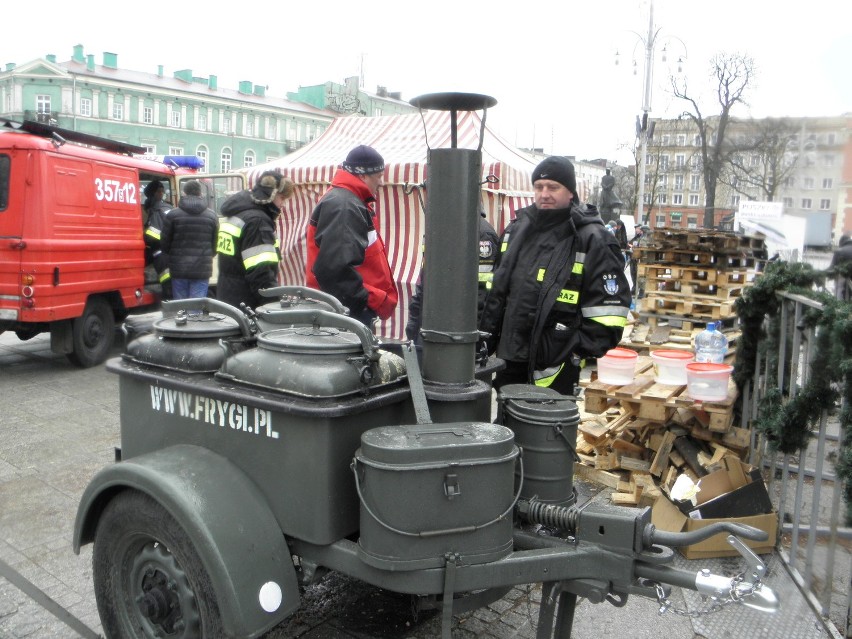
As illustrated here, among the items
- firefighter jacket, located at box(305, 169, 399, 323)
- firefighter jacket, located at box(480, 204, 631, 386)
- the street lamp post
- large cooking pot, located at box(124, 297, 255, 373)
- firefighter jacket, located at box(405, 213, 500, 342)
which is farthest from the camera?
the street lamp post

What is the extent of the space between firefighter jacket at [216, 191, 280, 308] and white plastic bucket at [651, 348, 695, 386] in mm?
2891

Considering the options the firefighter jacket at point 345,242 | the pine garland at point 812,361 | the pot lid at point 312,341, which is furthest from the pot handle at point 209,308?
the pine garland at point 812,361

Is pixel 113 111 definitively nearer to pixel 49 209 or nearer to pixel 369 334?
pixel 49 209

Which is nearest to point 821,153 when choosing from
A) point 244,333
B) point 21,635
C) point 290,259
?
point 244,333

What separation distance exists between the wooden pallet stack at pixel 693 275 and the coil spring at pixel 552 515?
600cm

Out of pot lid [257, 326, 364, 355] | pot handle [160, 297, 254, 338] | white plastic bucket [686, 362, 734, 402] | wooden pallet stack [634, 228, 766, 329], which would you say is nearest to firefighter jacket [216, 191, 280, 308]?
pot handle [160, 297, 254, 338]

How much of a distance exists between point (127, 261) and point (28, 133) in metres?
1.77

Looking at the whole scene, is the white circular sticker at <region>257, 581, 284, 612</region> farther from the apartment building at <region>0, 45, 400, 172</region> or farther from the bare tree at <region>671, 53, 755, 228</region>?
the apartment building at <region>0, 45, 400, 172</region>

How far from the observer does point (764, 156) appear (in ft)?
8.95

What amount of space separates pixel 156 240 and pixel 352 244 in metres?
5.79

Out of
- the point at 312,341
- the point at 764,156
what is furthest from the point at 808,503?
the point at 312,341

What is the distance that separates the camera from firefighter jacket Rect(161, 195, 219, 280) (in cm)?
830

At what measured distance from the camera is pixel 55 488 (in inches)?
183

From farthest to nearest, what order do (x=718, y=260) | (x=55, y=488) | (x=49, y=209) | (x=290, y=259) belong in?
(x=290, y=259) → (x=718, y=260) → (x=49, y=209) → (x=55, y=488)
